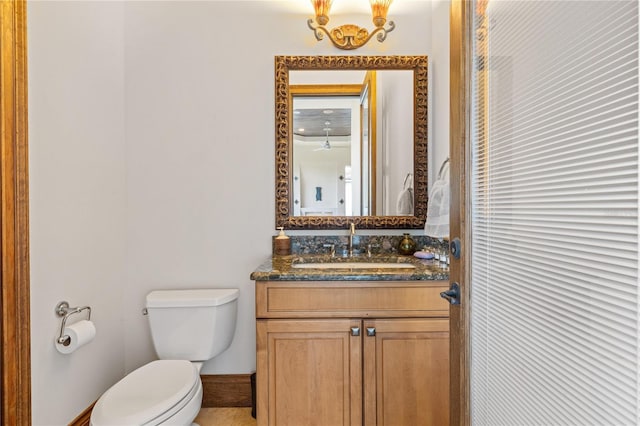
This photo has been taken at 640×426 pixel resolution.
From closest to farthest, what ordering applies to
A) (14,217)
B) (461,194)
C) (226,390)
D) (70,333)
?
(461,194) < (14,217) < (70,333) < (226,390)

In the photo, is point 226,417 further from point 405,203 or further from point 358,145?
point 358,145

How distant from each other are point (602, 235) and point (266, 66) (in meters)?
1.83

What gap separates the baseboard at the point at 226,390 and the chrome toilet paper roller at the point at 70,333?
711 mm

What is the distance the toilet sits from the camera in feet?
4.05

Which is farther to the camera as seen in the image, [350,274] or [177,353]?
[177,353]

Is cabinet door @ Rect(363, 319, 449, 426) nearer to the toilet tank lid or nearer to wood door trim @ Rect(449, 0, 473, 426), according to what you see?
wood door trim @ Rect(449, 0, 473, 426)

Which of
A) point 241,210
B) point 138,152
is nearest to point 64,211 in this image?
point 138,152

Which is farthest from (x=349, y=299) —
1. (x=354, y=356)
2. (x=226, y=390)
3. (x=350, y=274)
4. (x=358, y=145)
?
(x=226, y=390)

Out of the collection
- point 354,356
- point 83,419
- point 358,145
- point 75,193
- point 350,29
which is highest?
point 350,29

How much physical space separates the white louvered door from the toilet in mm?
1080

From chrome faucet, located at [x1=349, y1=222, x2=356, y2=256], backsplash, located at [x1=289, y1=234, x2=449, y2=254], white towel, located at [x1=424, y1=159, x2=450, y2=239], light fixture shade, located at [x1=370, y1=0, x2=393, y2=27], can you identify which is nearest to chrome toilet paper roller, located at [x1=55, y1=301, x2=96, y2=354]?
backsplash, located at [x1=289, y1=234, x2=449, y2=254]

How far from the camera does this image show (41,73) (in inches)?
53.1

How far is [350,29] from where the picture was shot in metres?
1.90

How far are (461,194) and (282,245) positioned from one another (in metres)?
1.15
